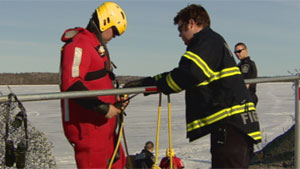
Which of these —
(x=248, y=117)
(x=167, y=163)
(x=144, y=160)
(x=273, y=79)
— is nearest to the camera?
(x=248, y=117)

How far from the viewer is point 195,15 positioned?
11.6ft

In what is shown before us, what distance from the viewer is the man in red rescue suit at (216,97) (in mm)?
3391

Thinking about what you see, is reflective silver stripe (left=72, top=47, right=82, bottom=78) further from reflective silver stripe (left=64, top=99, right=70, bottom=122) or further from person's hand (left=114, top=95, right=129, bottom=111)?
person's hand (left=114, top=95, right=129, bottom=111)

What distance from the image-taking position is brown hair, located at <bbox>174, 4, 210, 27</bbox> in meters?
3.55

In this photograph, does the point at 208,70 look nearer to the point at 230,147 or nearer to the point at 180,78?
the point at 180,78

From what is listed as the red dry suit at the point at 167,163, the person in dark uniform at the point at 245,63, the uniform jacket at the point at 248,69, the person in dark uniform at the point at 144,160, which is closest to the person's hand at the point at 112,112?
the person in dark uniform at the point at 144,160

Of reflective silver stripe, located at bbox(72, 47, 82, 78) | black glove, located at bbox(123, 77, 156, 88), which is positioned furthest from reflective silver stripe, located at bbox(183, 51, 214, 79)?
reflective silver stripe, located at bbox(72, 47, 82, 78)

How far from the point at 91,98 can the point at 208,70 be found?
0.76m

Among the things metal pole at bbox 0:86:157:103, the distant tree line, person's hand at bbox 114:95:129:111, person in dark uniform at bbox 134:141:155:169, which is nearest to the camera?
metal pole at bbox 0:86:157:103

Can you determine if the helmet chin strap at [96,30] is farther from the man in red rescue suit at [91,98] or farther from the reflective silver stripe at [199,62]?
the reflective silver stripe at [199,62]

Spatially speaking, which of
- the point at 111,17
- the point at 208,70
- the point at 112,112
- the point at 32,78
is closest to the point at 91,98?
the point at 112,112

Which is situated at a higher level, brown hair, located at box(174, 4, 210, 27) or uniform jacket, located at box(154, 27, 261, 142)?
brown hair, located at box(174, 4, 210, 27)

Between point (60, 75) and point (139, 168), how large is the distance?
355 cm

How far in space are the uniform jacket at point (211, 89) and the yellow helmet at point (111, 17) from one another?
0.50 m
